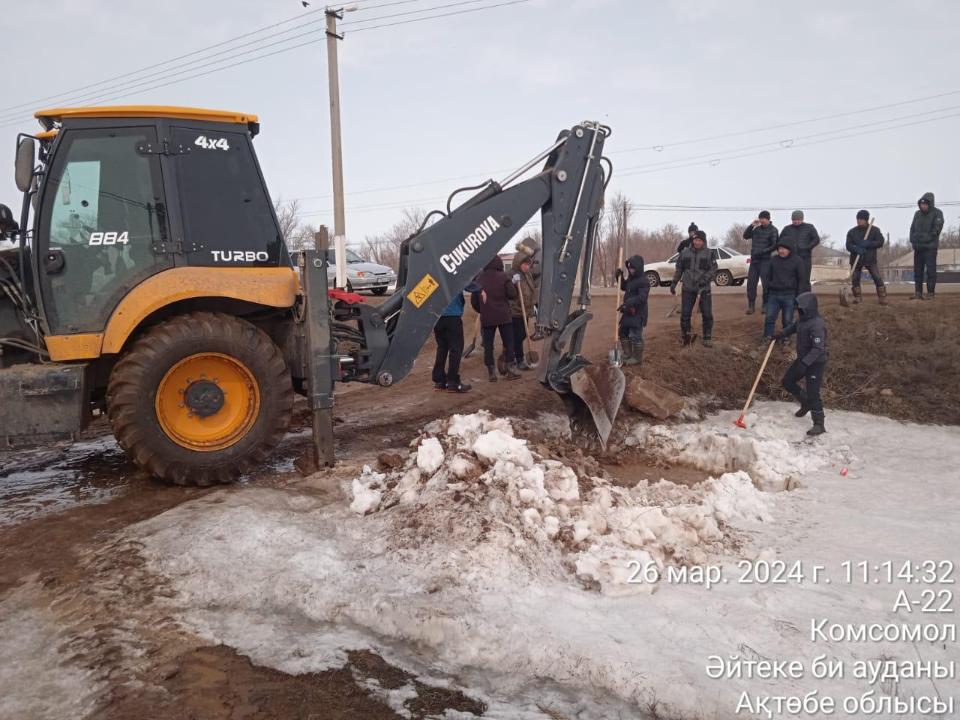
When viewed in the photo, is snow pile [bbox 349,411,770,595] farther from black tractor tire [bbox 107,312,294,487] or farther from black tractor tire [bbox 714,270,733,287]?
black tractor tire [bbox 714,270,733,287]

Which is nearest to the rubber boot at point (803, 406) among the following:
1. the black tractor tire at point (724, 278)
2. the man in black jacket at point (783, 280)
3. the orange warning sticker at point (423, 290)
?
the man in black jacket at point (783, 280)

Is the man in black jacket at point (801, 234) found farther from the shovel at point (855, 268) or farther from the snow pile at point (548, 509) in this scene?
the snow pile at point (548, 509)

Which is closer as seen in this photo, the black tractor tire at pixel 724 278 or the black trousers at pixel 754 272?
the black trousers at pixel 754 272

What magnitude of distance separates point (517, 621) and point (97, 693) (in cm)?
202

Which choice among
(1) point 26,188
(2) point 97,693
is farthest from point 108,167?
(2) point 97,693

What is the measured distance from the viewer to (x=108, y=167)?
528 cm

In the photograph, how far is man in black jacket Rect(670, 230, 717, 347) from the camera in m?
10.6

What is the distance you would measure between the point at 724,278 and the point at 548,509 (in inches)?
742

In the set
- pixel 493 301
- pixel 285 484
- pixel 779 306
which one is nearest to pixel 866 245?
pixel 779 306

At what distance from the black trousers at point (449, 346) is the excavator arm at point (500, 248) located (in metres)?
2.81

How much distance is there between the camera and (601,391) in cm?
696

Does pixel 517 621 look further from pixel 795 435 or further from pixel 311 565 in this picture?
pixel 795 435

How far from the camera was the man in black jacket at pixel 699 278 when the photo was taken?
10.6 meters

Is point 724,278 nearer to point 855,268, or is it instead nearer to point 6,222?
point 855,268
